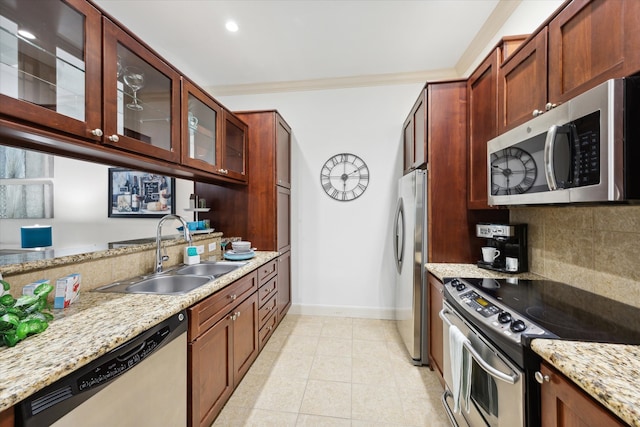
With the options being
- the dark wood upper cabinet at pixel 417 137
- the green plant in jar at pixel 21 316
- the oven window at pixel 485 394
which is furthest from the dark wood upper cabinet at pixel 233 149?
the oven window at pixel 485 394

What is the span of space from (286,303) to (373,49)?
3.01 meters

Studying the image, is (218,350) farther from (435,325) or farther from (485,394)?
(435,325)

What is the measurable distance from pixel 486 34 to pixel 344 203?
7.13ft

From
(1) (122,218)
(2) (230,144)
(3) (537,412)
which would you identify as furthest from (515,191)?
(1) (122,218)

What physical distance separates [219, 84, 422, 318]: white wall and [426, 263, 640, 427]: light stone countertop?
228 cm

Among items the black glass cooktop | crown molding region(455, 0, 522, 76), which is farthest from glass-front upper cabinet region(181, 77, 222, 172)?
crown molding region(455, 0, 522, 76)

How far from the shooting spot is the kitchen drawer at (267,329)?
2.23 m

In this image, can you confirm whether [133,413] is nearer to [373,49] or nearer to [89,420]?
[89,420]

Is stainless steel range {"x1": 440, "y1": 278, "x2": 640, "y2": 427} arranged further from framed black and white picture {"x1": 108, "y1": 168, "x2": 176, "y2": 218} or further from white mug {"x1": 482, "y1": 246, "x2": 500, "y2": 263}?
framed black and white picture {"x1": 108, "y1": 168, "x2": 176, "y2": 218}

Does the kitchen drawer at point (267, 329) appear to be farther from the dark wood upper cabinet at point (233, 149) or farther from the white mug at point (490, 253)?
the white mug at point (490, 253)

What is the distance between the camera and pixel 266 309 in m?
2.38

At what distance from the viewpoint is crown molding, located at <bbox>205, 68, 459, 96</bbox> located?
118 inches

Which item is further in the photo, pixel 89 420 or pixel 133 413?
pixel 133 413

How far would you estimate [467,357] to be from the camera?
1264mm
